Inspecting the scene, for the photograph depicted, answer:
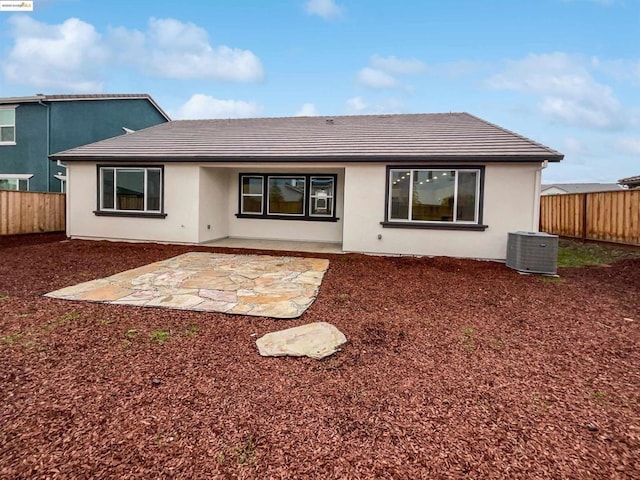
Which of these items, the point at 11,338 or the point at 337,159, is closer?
the point at 11,338

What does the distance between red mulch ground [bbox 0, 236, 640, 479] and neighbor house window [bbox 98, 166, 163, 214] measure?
560 centimetres

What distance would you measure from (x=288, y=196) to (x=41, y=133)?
42.1 ft

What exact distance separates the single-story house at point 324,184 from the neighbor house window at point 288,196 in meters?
0.03

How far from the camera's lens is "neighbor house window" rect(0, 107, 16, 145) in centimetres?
1566

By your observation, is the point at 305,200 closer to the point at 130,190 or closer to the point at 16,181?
the point at 130,190

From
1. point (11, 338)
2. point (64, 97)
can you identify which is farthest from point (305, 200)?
point (64, 97)

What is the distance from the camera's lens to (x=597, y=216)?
470 inches

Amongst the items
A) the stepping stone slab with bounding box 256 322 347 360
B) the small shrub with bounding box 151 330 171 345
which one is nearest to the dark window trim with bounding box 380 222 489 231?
the stepping stone slab with bounding box 256 322 347 360

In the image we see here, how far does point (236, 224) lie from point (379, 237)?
5390 mm

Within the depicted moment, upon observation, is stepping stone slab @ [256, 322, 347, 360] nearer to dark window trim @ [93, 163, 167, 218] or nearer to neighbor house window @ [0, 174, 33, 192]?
dark window trim @ [93, 163, 167, 218]

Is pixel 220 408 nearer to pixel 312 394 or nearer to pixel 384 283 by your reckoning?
pixel 312 394

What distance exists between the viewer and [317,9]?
1291cm

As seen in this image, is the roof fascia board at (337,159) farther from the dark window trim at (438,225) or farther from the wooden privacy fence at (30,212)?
the wooden privacy fence at (30,212)

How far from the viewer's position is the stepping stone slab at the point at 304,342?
3.34 metres
